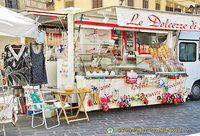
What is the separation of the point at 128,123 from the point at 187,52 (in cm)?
425

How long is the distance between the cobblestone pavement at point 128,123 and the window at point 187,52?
6.62 ft

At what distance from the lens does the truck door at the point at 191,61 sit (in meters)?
7.71

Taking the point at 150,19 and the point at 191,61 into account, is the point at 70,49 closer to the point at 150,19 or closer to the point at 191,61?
the point at 150,19

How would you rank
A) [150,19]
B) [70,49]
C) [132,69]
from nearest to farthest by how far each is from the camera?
[150,19]
[70,49]
[132,69]

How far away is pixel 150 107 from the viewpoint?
22.1ft

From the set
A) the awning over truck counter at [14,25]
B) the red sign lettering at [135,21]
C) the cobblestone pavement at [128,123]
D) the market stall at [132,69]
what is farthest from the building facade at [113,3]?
the awning over truck counter at [14,25]

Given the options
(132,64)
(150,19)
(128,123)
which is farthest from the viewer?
(132,64)

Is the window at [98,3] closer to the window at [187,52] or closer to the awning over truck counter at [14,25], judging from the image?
the window at [187,52]

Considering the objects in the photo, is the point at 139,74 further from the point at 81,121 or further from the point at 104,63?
the point at 81,121

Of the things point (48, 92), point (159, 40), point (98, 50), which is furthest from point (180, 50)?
point (48, 92)

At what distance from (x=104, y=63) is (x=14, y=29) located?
9.79 ft

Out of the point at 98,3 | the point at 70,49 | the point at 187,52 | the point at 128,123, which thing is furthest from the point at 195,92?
the point at 98,3

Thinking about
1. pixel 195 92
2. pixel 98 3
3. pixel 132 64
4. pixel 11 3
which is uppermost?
pixel 98 3

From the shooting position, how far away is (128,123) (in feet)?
16.5
